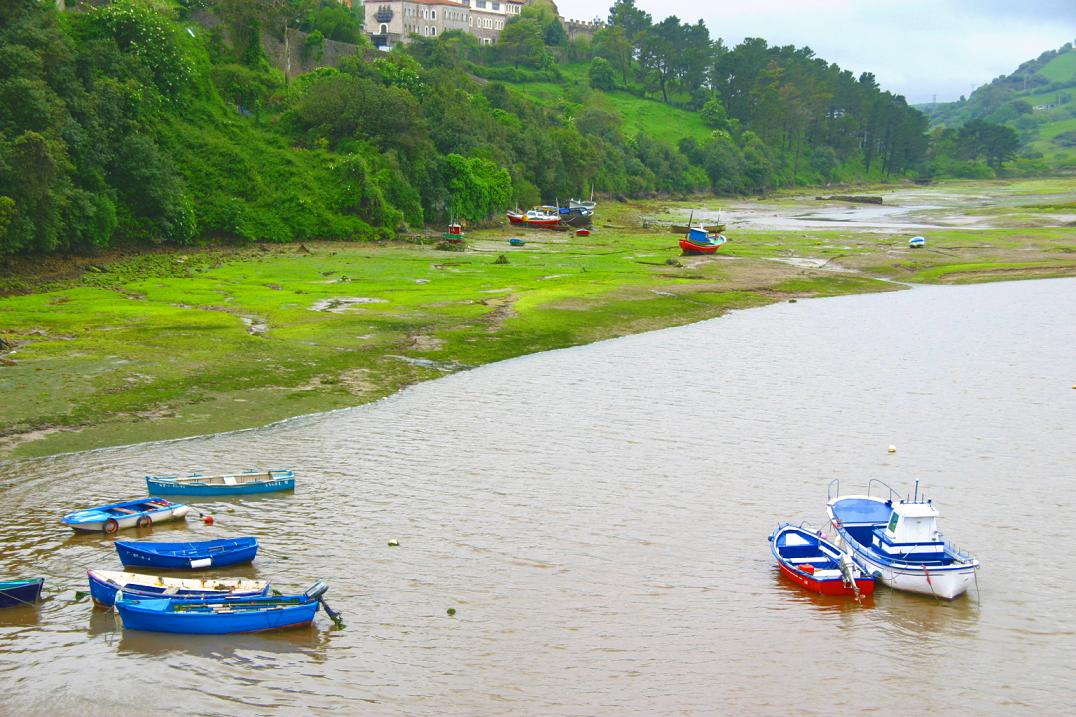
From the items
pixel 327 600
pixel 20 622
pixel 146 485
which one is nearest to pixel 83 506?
pixel 146 485

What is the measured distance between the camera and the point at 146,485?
1233 inches

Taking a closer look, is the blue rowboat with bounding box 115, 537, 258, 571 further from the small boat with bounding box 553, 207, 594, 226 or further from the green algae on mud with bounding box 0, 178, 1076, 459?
the small boat with bounding box 553, 207, 594, 226

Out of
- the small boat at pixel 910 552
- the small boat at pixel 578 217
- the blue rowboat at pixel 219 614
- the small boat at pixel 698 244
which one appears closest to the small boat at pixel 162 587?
the blue rowboat at pixel 219 614

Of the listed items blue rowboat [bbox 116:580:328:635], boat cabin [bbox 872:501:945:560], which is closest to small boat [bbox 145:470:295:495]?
blue rowboat [bbox 116:580:328:635]

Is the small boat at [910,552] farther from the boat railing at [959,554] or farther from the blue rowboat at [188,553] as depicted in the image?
the blue rowboat at [188,553]

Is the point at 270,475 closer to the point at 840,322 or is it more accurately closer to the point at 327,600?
the point at 327,600

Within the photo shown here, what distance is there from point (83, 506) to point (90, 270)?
3952cm

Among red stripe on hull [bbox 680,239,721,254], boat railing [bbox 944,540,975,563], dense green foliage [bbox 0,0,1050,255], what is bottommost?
boat railing [bbox 944,540,975,563]

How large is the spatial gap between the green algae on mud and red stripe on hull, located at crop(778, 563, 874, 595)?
2105 cm

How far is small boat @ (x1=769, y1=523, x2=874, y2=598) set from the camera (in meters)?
25.6

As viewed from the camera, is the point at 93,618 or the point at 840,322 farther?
the point at 840,322

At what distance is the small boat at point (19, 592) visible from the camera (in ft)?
74.9

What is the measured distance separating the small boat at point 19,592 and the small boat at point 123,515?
166 inches

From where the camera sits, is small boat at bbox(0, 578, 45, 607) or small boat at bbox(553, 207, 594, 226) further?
small boat at bbox(553, 207, 594, 226)
